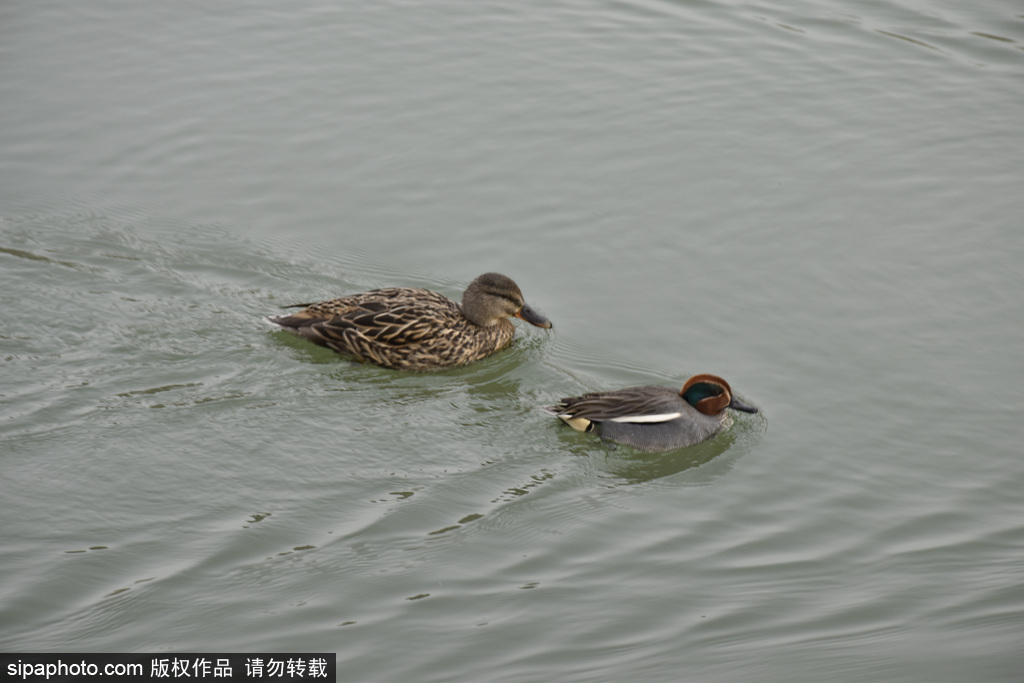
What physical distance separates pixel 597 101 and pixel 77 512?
7.79 metres

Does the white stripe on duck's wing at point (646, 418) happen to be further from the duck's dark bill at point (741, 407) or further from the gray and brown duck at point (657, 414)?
the duck's dark bill at point (741, 407)

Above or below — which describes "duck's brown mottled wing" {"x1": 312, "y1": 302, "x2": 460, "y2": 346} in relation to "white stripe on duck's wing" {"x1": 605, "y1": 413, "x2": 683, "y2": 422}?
above

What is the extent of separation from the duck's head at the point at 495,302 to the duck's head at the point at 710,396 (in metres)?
1.44

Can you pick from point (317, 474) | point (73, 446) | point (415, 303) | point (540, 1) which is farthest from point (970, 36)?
point (73, 446)

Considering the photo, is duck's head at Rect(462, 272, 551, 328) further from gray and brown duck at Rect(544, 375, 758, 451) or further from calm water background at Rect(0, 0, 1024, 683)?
gray and brown duck at Rect(544, 375, 758, 451)

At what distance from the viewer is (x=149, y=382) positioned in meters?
8.14

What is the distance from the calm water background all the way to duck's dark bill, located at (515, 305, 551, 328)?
0.34 meters

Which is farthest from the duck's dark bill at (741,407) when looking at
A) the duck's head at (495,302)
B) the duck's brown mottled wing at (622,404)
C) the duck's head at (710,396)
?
the duck's head at (495,302)

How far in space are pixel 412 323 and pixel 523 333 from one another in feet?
3.95

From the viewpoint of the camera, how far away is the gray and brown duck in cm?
780

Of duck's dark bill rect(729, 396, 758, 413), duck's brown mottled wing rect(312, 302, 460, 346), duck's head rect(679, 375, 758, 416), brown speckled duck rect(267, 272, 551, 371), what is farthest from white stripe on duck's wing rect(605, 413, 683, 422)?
duck's brown mottled wing rect(312, 302, 460, 346)

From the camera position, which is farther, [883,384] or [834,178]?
[834,178]

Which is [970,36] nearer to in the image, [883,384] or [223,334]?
[883,384]

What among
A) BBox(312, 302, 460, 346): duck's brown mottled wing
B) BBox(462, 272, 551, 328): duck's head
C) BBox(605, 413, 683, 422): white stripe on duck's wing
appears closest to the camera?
BBox(605, 413, 683, 422): white stripe on duck's wing
